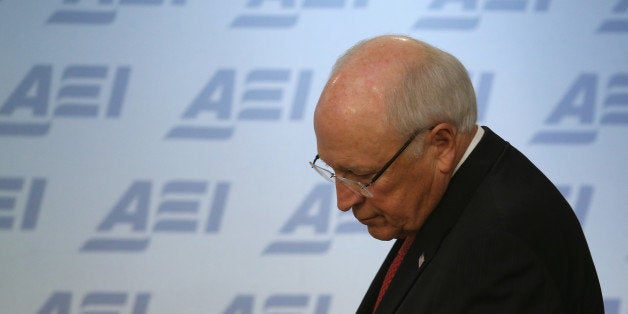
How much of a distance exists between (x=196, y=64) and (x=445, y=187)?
243 cm

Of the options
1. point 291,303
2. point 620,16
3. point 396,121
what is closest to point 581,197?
point 620,16

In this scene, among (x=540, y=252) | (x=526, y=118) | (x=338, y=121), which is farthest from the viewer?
(x=526, y=118)

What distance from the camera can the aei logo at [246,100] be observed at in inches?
158


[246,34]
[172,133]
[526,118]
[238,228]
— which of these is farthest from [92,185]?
[526,118]

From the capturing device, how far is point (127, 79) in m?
4.05

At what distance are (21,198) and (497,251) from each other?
9.94 feet

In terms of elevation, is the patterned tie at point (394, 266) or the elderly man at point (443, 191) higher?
the elderly man at point (443, 191)

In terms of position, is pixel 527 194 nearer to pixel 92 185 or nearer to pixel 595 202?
pixel 595 202

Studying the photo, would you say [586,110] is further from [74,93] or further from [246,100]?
[74,93]

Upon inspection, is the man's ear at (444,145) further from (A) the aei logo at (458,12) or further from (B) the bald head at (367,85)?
(A) the aei logo at (458,12)

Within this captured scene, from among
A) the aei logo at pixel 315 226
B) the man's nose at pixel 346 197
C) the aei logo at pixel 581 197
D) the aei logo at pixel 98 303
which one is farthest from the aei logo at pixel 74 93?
the man's nose at pixel 346 197

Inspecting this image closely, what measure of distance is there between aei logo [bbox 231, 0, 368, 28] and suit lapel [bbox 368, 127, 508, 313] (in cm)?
228

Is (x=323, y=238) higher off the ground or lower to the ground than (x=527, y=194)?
lower

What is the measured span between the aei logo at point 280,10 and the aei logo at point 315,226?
0.75m
